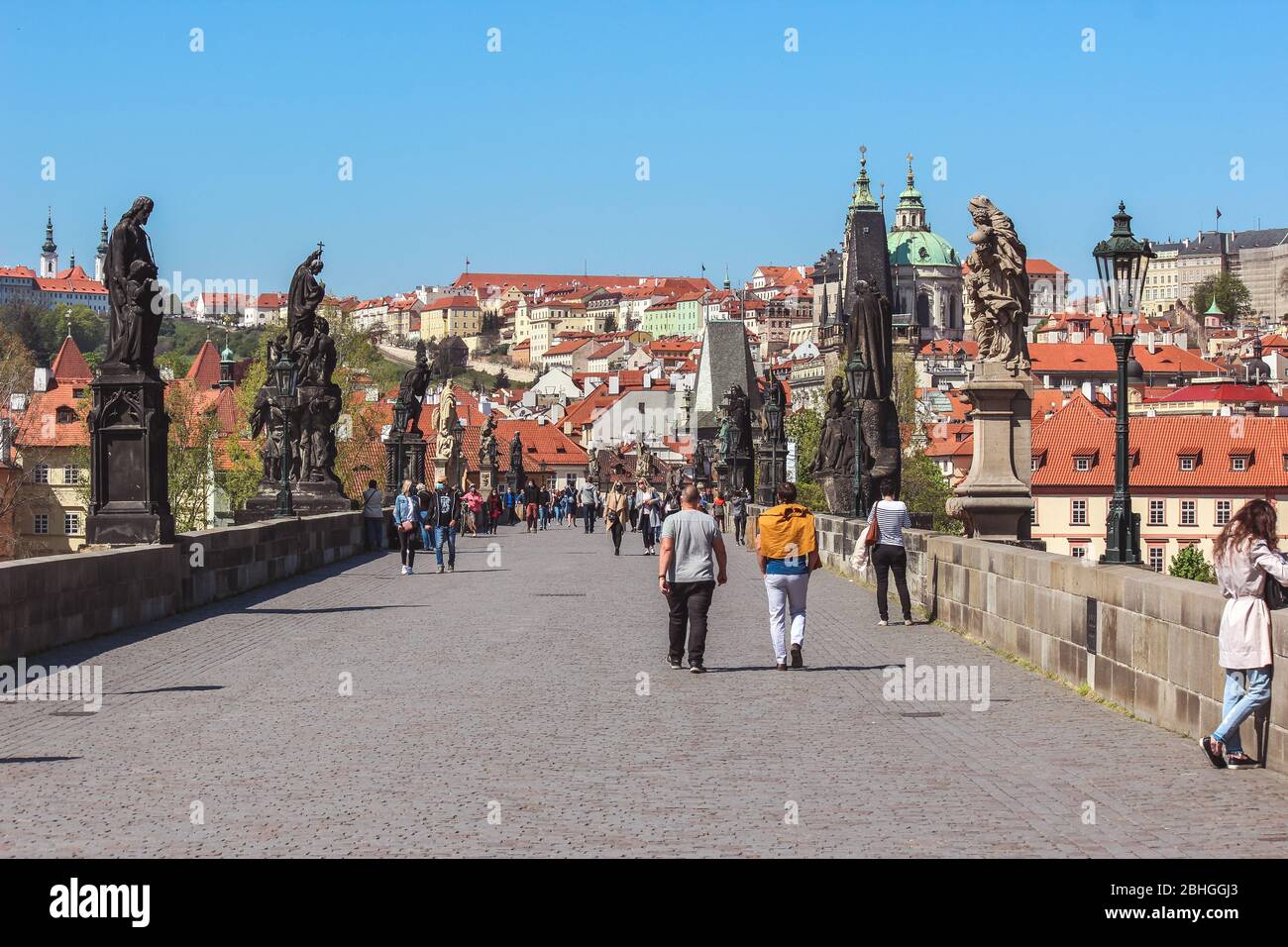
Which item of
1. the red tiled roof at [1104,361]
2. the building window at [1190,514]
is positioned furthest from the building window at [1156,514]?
the red tiled roof at [1104,361]

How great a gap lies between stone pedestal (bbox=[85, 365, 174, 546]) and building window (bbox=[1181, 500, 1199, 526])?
82637 millimetres

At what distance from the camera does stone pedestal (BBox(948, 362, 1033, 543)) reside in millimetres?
20219

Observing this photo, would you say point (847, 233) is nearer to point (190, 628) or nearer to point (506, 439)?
point (506, 439)

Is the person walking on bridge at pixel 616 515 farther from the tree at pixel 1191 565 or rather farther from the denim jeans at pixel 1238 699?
the denim jeans at pixel 1238 699

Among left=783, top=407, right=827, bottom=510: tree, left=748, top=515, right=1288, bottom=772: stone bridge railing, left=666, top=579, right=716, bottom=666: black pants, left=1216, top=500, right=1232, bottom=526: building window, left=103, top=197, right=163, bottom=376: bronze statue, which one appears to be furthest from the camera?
left=1216, top=500, right=1232, bottom=526: building window

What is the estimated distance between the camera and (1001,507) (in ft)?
66.4

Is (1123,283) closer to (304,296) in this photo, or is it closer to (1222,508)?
(304,296)

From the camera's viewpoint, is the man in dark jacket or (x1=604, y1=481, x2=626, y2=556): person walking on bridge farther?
the man in dark jacket

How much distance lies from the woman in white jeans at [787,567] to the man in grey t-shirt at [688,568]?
43 centimetres

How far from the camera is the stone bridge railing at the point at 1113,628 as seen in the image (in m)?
10.0

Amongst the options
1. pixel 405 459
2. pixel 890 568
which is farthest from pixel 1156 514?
pixel 890 568

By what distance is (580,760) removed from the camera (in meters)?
9.91

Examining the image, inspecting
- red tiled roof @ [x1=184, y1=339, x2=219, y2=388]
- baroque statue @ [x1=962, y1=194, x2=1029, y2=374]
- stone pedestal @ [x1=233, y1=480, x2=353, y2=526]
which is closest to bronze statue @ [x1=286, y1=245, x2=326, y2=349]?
stone pedestal @ [x1=233, y1=480, x2=353, y2=526]

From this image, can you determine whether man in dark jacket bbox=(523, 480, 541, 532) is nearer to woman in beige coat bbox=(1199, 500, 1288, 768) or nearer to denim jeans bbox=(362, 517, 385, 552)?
denim jeans bbox=(362, 517, 385, 552)
